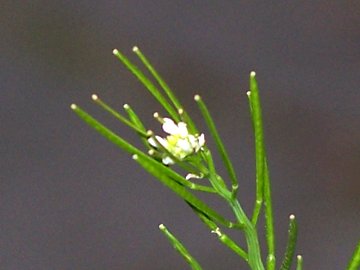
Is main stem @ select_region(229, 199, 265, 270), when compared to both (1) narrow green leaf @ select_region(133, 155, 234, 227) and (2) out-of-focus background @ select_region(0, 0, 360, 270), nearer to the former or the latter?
(1) narrow green leaf @ select_region(133, 155, 234, 227)

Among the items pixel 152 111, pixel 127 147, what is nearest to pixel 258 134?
pixel 127 147

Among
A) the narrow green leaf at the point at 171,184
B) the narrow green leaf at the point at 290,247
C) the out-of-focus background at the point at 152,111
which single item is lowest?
the narrow green leaf at the point at 290,247

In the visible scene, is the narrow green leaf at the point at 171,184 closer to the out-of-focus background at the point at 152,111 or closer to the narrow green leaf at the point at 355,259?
the narrow green leaf at the point at 355,259

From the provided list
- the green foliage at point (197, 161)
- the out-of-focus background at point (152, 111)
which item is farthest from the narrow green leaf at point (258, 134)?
the out-of-focus background at point (152, 111)

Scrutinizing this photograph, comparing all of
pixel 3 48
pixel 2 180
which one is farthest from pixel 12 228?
pixel 3 48

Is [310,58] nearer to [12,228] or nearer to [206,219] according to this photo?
[12,228]

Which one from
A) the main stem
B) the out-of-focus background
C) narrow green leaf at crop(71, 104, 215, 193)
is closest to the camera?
narrow green leaf at crop(71, 104, 215, 193)

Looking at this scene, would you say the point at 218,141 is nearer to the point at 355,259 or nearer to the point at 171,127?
the point at 171,127

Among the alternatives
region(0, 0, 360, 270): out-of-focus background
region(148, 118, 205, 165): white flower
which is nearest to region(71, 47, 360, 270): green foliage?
region(148, 118, 205, 165): white flower
